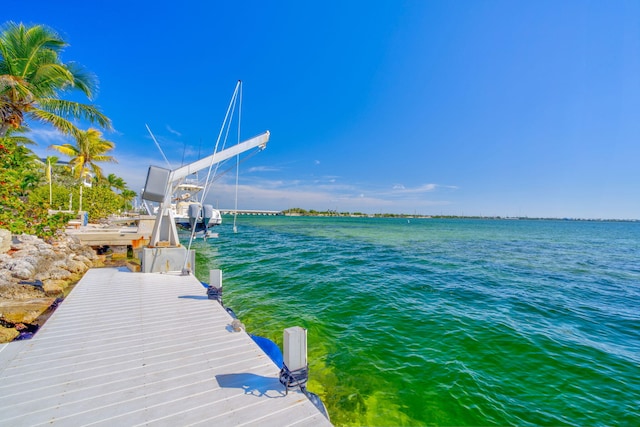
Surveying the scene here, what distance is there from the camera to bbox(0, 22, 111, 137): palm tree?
12.7 metres

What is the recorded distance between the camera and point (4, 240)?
12.3m

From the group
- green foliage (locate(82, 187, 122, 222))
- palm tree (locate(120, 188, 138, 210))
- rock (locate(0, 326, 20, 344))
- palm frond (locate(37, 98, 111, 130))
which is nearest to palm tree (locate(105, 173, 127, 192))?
palm tree (locate(120, 188, 138, 210))

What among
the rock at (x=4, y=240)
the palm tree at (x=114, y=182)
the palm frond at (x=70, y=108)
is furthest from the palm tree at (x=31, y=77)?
the palm tree at (x=114, y=182)

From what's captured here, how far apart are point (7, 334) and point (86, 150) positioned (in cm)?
3823

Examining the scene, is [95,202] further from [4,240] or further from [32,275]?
[32,275]

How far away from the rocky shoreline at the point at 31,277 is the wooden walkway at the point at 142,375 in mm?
1729

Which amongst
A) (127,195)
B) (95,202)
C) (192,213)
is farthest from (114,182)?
(192,213)

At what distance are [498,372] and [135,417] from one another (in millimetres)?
8073

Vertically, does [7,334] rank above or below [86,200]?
below

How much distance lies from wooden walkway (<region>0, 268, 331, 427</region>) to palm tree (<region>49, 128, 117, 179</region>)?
38.1 meters

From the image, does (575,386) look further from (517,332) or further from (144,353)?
(144,353)

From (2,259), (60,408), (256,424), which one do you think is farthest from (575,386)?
(2,259)

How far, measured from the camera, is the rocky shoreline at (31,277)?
23.2 ft

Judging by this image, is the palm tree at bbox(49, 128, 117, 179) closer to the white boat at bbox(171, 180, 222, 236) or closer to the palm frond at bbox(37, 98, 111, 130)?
the white boat at bbox(171, 180, 222, 236)
